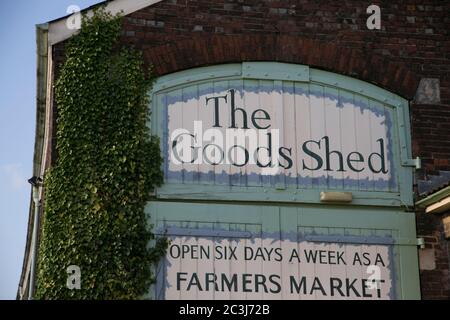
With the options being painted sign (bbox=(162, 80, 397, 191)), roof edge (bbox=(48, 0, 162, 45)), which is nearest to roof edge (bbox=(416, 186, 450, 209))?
painted sign (bbox=(162, 80, 397, 191))

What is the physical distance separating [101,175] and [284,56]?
3.04 meters

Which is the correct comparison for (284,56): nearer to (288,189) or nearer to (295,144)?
(295,144)

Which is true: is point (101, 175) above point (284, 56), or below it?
below

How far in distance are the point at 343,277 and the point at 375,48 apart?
3289 mm

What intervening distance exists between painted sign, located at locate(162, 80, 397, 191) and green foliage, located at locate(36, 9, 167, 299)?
483 millimetres

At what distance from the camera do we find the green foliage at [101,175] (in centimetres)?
1123

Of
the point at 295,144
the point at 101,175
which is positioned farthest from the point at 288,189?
the point at 101,175

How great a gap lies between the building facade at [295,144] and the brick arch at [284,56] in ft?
0.05

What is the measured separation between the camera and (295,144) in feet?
40.5

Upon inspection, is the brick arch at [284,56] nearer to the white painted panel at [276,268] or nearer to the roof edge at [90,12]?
the roof edge at [90,12]

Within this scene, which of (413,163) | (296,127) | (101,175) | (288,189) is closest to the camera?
(101,175)

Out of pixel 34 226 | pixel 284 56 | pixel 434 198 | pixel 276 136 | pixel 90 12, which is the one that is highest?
pixel 90 12

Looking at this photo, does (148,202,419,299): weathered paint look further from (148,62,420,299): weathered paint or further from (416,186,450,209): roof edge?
(416,186,450,209): roof edge

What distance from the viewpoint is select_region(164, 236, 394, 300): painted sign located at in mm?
11602
